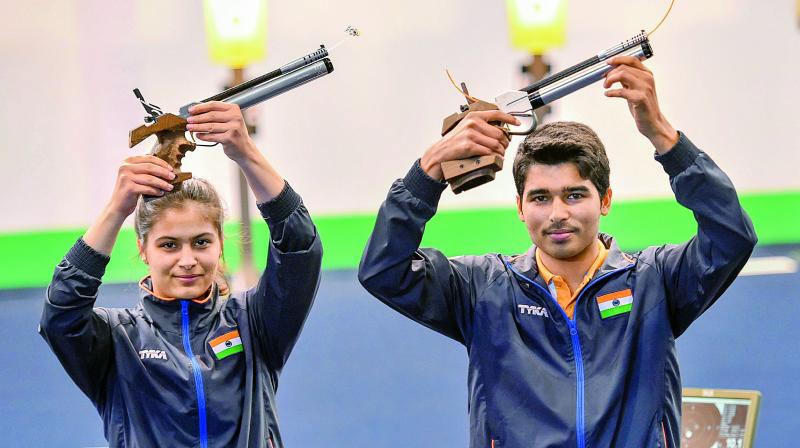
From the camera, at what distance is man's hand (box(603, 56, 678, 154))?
2521mm

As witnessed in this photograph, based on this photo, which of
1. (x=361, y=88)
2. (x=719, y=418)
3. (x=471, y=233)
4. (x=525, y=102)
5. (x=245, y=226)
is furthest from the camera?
(x=471, y=233)

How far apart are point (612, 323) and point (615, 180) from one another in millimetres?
6793

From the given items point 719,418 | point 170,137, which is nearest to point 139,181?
point 170,137

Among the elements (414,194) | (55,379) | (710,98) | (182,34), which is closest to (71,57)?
(182,34)

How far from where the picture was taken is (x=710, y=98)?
926 cm

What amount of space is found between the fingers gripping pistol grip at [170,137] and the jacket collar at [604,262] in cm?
81

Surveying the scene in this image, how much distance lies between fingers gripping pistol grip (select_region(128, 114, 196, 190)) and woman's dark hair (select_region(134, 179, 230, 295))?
0.17m

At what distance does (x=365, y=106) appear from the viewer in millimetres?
9219

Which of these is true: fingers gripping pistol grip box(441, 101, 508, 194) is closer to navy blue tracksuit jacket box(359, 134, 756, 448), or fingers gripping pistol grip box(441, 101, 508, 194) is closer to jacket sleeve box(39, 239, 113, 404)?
navy blue tracksuit jacket box(359, 134, 756, 448)

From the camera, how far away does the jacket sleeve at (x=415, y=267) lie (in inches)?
104

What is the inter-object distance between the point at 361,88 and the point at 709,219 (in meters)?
6.76

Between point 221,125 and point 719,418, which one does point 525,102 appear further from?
point 719,418

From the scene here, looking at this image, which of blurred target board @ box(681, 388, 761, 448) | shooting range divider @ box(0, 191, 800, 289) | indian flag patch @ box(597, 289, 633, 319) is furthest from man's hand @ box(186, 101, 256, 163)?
shooting range divider @ box(0, 191, 800, 289)

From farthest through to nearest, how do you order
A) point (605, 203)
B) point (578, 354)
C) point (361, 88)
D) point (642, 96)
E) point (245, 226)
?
1. point (361, 88)
2. point (245, 226)
3. point (605, 203)
4. point (578, 354)
5. point (642, 96)
